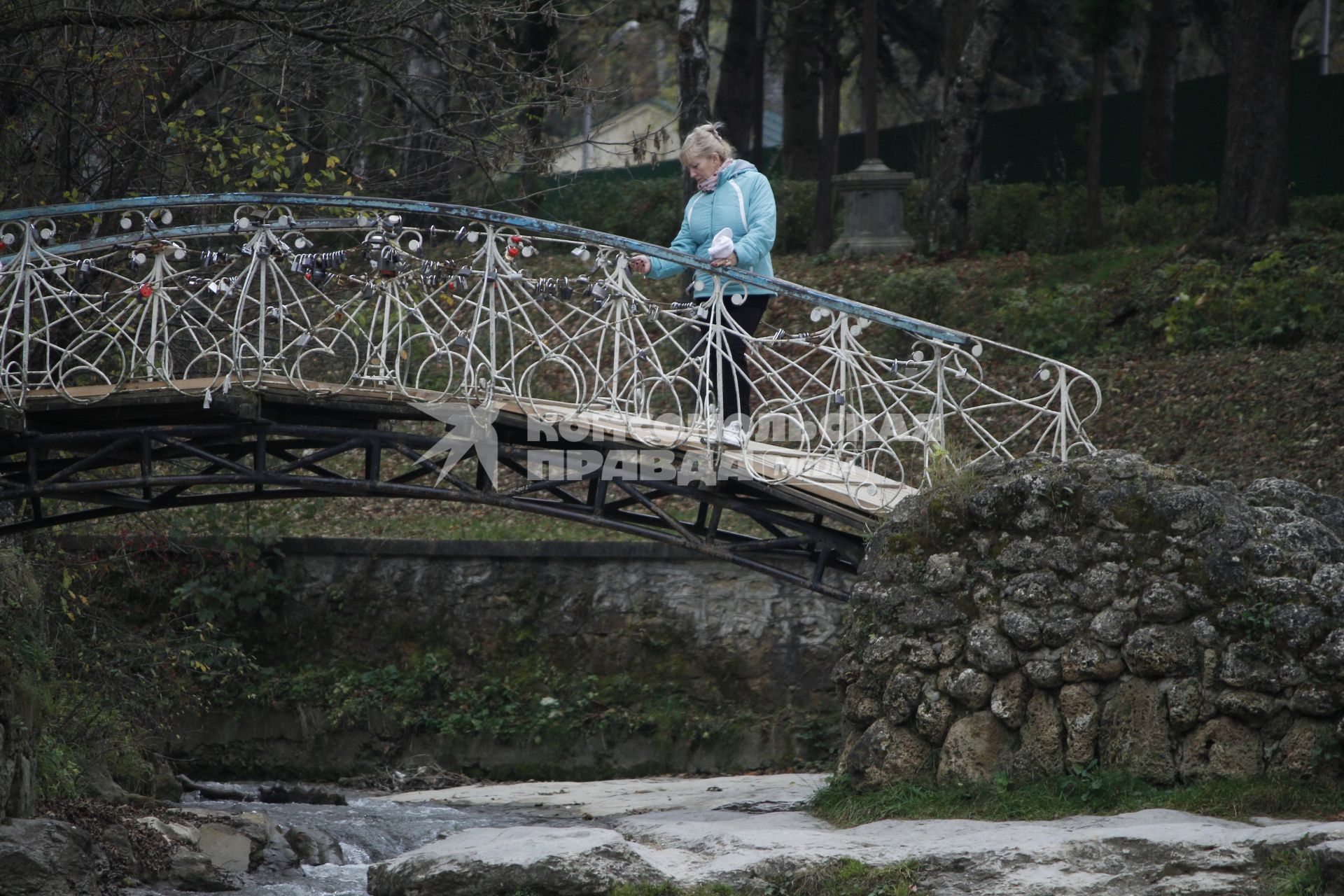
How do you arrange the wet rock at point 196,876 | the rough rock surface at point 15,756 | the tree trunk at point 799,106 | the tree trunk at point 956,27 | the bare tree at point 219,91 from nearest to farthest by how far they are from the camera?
the rough rock surface at point 15,756 < the wet rock at point 196,876 < the bare tree at point 219,91 < the tree trunk at point 956,27 < the tree trunk at point 799,106

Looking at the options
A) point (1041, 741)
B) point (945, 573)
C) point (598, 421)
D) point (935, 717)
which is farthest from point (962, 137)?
point (1041, 741)

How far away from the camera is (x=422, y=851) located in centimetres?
677

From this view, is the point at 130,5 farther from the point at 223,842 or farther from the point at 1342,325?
the point at 1342,325

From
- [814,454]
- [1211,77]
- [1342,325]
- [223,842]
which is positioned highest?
[1211,77]

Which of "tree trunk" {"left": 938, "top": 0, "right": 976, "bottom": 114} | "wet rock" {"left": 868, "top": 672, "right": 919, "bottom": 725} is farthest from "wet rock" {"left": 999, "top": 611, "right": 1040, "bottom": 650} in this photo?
"tree trunk" {"left": 938, "top": 0, "right": 976, "bottom": 114}

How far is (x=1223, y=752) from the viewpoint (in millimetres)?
6301

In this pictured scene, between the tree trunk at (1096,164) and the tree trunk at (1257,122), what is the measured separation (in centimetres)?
294

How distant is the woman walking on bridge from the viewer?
25.4 feet

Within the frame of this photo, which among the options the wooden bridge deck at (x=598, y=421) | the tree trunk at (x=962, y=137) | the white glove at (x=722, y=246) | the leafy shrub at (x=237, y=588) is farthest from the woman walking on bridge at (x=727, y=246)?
the tree trunk at (x=962, y=137)

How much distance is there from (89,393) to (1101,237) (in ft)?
46.1

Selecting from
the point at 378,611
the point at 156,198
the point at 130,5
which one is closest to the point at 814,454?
the point at 156,198

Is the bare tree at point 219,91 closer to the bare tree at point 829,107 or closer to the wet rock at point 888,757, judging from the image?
the wet rock at point 888,757

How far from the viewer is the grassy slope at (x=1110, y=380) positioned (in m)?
12.1

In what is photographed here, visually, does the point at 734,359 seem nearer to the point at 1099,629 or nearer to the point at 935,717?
the point at 935,717
